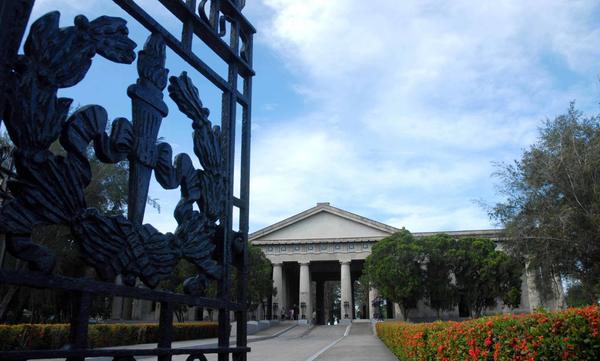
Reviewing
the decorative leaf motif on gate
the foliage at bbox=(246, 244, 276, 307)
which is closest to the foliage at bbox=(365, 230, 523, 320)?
the foliage at bbox=(246, 244, 276, 307)

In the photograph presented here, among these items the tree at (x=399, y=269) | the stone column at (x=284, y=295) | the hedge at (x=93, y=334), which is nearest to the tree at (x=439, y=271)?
the tree at (x=399, y=269)

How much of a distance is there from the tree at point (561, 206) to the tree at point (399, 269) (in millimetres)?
13684

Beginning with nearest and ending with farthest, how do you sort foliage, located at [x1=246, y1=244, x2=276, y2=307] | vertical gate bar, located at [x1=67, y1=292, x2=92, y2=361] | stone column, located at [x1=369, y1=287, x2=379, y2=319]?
vertical gate bar, located at [x1=67, y1=292, x2=92, y2=361] < foliage, located at [x1=246, y1=244, x2=276, y2=307] < stone column, located at [x1=369, y1=287, x2=379, y2=319]

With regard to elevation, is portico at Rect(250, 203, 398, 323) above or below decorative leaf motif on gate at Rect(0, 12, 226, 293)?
above

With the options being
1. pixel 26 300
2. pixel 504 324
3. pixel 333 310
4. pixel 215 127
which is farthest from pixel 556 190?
pixel 333 310

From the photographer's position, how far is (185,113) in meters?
2.46

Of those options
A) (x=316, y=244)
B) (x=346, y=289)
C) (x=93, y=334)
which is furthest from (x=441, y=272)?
(x=93, y=334)

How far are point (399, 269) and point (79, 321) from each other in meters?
34.1

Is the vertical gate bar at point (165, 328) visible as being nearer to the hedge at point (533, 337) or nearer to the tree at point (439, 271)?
the hedge at point (533, 337)

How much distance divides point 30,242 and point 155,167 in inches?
27.5

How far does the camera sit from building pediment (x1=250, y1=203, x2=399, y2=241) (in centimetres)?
4556

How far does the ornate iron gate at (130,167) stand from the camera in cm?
157

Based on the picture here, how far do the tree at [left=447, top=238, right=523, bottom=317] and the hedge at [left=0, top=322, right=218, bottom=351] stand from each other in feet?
64.7

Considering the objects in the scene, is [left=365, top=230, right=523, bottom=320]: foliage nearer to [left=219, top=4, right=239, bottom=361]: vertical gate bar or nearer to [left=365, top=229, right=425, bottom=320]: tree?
[left=365, top=229, right=425, bottom=320]: tree
